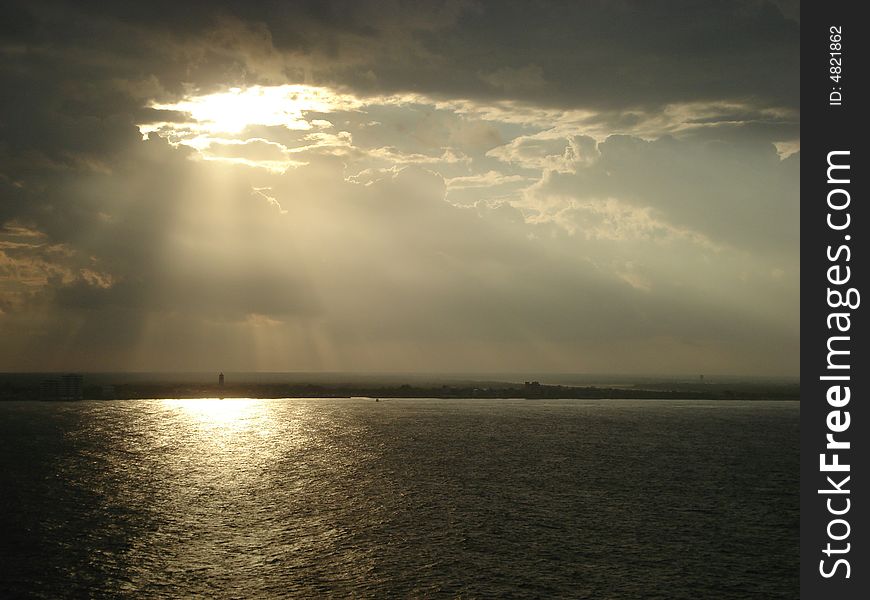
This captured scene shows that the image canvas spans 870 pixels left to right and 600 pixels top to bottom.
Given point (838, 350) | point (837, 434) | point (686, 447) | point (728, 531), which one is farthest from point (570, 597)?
point (686, 447)

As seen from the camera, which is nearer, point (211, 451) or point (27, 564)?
point (27, 564)

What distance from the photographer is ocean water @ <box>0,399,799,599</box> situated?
149ft

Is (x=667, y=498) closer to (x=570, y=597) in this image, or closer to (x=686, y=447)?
(x=570, y=597)

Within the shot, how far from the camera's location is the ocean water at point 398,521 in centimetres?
4547

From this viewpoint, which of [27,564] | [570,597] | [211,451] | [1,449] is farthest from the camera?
[211,451]

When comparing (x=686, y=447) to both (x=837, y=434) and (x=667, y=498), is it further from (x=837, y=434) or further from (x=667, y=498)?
(x=837, y=434)

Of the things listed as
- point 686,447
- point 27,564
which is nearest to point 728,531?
point 27,564

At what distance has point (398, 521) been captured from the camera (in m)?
64.2

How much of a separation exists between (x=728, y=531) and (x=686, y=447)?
77.8 metres

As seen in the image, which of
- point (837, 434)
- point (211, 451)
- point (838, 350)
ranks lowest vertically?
point (211, 451)

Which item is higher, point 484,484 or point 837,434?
point 837,434

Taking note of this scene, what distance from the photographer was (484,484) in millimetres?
85562

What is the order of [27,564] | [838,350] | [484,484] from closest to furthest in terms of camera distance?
1. [838,350]
2. [27,564]
3. [484,484]

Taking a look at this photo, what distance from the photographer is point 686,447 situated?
135 meters
